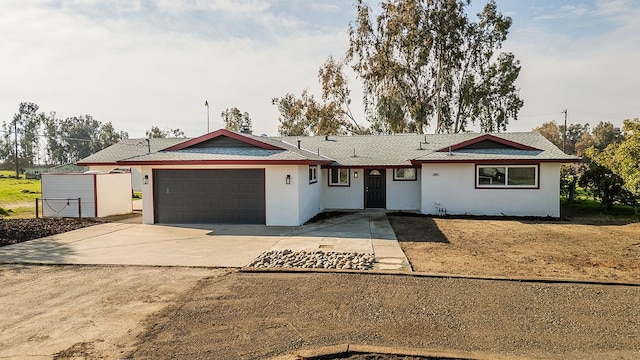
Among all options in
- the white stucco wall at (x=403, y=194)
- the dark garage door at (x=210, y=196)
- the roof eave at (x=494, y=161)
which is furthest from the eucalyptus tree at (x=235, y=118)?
the roof eave at (x=494, y=161)

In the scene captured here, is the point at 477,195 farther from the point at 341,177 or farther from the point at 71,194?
the point at 71,194

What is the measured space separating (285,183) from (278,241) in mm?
2958

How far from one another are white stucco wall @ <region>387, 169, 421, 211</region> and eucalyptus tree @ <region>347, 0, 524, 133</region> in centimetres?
1415

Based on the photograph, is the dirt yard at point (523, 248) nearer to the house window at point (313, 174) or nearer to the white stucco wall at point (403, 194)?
the white stucco wall at point (403, 194)

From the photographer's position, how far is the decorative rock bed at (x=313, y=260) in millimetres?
7172

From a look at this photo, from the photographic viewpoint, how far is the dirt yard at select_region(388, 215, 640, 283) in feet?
22.6

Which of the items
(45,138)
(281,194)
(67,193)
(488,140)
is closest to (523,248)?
Answer: (281,194)

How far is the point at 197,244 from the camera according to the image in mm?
9320

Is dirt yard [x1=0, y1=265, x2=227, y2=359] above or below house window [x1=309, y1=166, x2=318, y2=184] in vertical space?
below

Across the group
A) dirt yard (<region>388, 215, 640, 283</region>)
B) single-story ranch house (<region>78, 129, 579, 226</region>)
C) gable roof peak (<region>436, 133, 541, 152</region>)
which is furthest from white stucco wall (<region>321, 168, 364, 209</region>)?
gable roof peak (<region>436, 133, 541, 152</region>)

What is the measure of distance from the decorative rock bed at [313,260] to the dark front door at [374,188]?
8917 millimetres

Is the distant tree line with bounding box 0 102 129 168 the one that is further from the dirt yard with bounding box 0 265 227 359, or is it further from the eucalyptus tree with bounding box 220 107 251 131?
the dirt yard with bounding box 0 265 227 359

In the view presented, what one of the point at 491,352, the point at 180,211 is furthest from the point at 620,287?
the point at 180,211

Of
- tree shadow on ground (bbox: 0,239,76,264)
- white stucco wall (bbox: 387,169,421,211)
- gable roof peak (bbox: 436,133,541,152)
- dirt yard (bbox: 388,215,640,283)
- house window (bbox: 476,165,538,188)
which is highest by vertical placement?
gable roof peak (bbox: 436,133,541,152)
